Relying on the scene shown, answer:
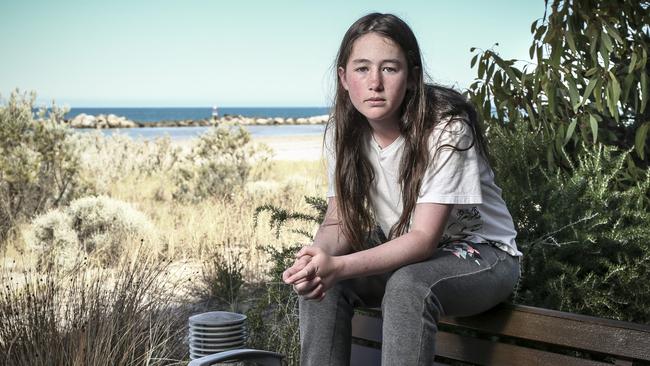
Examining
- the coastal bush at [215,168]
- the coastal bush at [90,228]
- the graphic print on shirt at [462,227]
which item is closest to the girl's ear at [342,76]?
the graphic print on shirt at [462,227]

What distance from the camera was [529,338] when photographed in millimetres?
2088

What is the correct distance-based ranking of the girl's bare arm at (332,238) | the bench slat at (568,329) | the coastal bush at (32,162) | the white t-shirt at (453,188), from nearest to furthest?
1. the bench slat at (568,329)
2. the white t-shirt at (453,188)
3. the girl's bare arm at (332,238)
4. the coastal bush at (32,162)

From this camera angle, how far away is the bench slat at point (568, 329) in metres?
1.89

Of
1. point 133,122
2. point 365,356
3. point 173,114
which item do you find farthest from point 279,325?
point 173,114

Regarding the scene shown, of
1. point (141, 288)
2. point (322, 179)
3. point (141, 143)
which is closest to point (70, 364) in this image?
point (141, 288)

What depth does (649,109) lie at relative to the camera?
159 inches

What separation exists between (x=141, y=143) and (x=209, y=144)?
11.2 ft

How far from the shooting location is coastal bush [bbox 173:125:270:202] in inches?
366

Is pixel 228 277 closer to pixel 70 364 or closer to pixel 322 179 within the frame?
pixel 70 364

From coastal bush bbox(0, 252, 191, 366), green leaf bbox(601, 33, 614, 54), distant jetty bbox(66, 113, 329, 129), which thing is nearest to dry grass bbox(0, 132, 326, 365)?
coastal bush bbox(0, 252, 191, 366)

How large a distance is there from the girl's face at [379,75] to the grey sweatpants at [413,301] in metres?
0.43

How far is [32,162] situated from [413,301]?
6.71 meters

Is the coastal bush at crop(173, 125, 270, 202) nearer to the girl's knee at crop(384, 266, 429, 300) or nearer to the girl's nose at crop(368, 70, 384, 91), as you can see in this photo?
the girl's nose at crop(368, 70, 384, 91)

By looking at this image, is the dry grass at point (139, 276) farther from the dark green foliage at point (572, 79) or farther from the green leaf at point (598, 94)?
the green leaf at point (598, 94)
